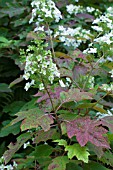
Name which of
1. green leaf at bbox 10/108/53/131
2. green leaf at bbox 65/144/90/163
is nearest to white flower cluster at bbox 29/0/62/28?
green leaf at bbox 10/108/53/131

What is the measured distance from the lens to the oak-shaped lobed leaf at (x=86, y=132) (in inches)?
69.6

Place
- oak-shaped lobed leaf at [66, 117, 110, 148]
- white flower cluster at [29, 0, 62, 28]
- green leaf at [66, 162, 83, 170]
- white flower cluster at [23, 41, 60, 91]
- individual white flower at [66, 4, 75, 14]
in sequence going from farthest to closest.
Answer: individual white flower at [66, 4, 75, 14], white flower cluster at [29, 0, 62, 28], green leaf at [66, 162, 83, 170], white flower cluster at [23, 41, 60, 91], oak-shaped lobed leaf at [66, 117, 110, 148]

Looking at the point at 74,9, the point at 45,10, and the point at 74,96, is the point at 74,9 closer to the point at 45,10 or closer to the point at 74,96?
the point at 45,10

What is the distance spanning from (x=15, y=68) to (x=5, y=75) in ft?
0.36

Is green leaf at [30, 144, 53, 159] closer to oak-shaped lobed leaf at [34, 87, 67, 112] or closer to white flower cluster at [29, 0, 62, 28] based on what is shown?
oak-shaped lobed leaf at [34, 87, 67, 112]

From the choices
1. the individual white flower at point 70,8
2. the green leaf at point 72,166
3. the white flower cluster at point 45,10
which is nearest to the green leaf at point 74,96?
the green leaf at point 72,166

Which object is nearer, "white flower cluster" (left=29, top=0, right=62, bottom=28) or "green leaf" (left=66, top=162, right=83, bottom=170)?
"green leaf" (left=66, top=162, right=83, bottom=170)

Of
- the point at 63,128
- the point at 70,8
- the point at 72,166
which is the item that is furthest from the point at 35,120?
the point at 70,8

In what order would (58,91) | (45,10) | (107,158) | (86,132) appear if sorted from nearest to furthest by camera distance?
(86,132), (107,158), (58,91), (45,10)

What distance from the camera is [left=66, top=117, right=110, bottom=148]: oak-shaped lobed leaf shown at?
177 centimetres

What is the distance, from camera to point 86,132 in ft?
5.88

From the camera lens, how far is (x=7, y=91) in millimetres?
3055

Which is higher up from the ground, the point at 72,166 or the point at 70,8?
the point at 70,8

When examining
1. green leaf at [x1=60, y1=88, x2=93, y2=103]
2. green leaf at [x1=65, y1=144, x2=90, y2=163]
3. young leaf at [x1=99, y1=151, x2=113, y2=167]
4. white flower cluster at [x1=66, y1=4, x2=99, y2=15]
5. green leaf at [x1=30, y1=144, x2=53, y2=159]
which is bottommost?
young leaf at [x1=99, y1=151, x2=113, y2=167]
